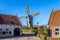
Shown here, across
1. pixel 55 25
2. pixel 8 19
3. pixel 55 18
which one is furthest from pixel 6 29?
pixel 55 25

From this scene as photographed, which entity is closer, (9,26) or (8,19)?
(9,26)

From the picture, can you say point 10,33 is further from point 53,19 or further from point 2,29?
point 53,19

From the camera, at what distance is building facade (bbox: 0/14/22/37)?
43.9 meters

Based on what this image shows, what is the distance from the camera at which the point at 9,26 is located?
45344 millimetres

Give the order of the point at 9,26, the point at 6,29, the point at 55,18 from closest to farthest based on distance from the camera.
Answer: the point at 55,18, the point at 6,29, the point at 9,26

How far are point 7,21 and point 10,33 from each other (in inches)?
147

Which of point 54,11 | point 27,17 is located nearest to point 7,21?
point 54,11

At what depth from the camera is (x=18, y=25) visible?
157ft

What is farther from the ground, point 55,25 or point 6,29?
point 55,25

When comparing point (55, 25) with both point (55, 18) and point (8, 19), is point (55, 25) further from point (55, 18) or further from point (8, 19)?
point (8, 19)

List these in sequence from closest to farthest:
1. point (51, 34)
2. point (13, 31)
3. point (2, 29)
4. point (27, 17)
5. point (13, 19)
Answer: point (51, 34)
point (2, 29)
point (13, 31)
point (13, 19)
point (27, 17)

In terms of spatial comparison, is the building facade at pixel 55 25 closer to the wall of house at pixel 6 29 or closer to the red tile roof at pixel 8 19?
the wall of house at pixel 6 29

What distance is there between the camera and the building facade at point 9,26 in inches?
1729

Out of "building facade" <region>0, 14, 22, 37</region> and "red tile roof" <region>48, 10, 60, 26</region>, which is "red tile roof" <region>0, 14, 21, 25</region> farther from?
"red tile roof" <region>48, 10, 60, 26</region>
